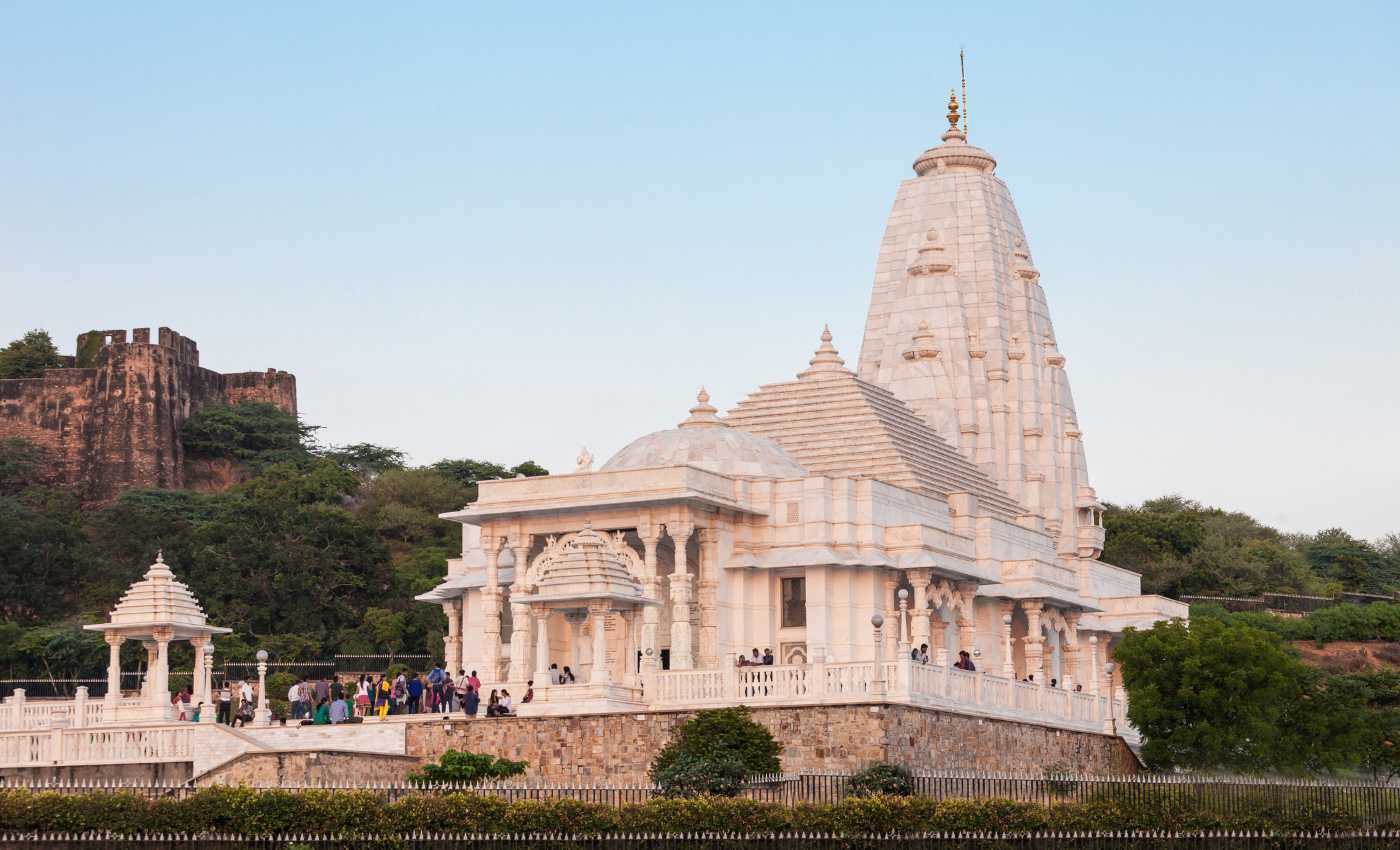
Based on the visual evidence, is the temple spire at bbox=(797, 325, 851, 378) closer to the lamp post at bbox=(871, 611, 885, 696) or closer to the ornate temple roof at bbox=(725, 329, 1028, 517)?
the ornate temple roof at bbox=(725, 329, 1028, 517)

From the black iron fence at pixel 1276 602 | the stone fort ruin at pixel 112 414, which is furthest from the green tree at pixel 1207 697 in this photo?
the stone fort ruin at pixel 112 414

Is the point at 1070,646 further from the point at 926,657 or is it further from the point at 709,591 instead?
the point at 709,591

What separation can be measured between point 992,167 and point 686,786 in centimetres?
3555

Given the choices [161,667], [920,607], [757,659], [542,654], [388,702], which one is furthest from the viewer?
[920,607]

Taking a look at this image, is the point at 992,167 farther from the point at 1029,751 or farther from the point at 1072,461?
the point at 1029,751

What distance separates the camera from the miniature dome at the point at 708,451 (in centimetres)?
4891

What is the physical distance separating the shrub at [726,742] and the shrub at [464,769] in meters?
2.40

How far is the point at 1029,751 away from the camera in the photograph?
42.5 m

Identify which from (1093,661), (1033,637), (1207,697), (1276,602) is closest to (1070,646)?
(1093,661)

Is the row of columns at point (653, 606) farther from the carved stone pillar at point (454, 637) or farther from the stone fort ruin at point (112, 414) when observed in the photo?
the stone fort ruin at point (112, 414)

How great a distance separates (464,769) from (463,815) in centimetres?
605

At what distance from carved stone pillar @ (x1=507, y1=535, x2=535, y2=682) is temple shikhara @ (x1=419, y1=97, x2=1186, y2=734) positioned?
6 centimetres

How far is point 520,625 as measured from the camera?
45688mm

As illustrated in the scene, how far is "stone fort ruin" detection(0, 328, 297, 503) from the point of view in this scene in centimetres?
10338
